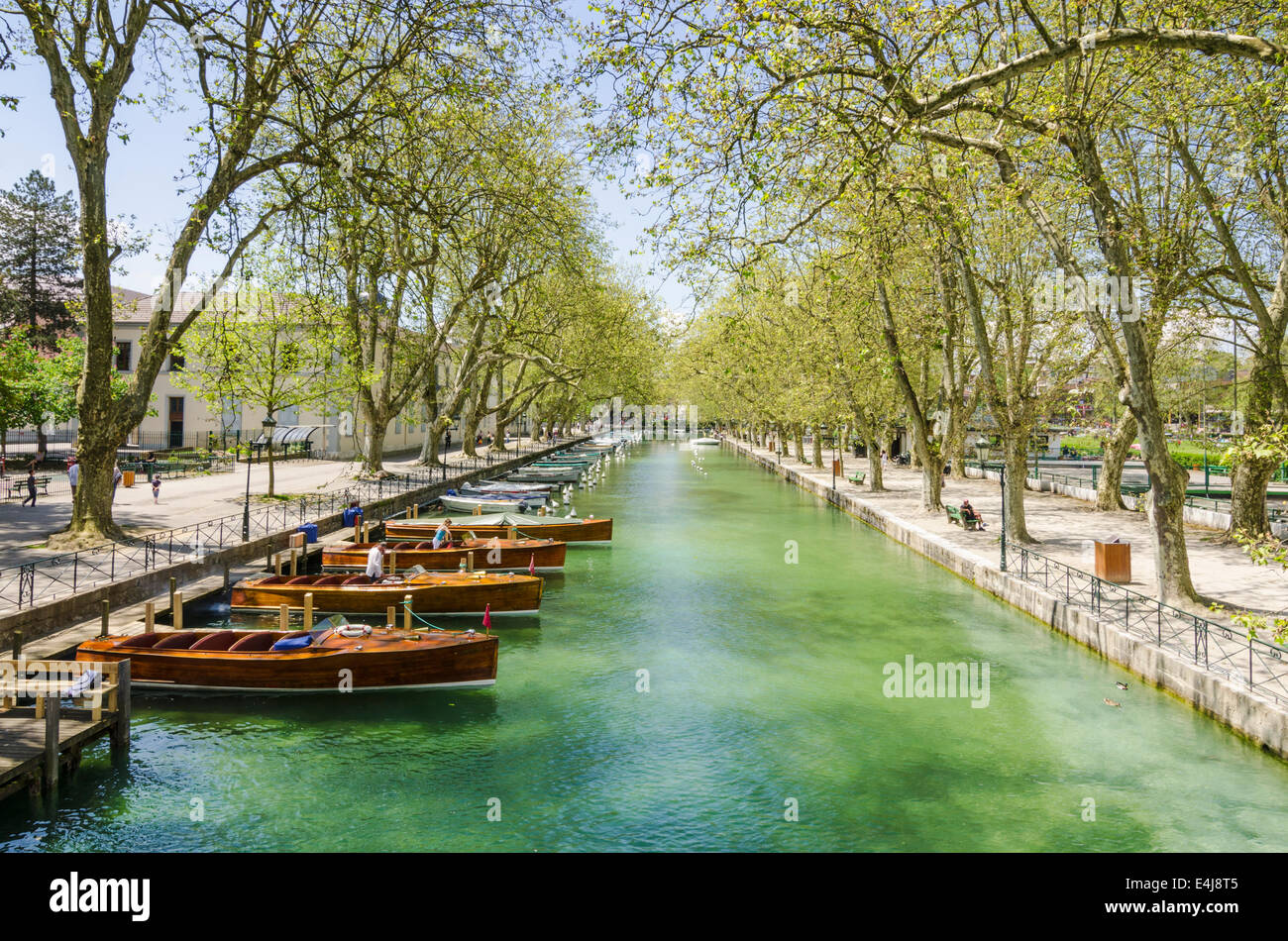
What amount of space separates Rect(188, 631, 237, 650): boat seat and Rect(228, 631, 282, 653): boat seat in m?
0.27

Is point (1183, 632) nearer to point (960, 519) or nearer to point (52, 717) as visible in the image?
point (960, 519)

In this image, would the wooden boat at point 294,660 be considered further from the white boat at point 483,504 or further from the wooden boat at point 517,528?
the white boat at point 483,504

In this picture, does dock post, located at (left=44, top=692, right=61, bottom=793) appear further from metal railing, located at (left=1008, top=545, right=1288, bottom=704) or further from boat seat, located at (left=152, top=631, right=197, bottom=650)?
metal railing, located at (left=1008, top=545, right=1288, bottom=704)

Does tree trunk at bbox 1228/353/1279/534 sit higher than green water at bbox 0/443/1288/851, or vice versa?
tree trunk at bbox 1228/353/1279/534

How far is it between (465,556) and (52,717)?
13666 mm

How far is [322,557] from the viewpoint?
23.2 metres

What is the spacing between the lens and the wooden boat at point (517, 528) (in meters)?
27.3

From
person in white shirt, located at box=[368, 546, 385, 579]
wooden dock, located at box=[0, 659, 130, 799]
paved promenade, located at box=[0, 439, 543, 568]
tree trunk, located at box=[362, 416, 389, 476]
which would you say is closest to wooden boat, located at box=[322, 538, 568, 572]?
person in white shirt, located at box=[368, 546, 385, 579]

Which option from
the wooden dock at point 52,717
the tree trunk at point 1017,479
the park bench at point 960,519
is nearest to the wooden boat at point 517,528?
the park bench at point 960,519

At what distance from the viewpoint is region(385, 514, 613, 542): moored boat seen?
2720 cm

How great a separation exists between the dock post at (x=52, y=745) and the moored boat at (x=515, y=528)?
1659cm
